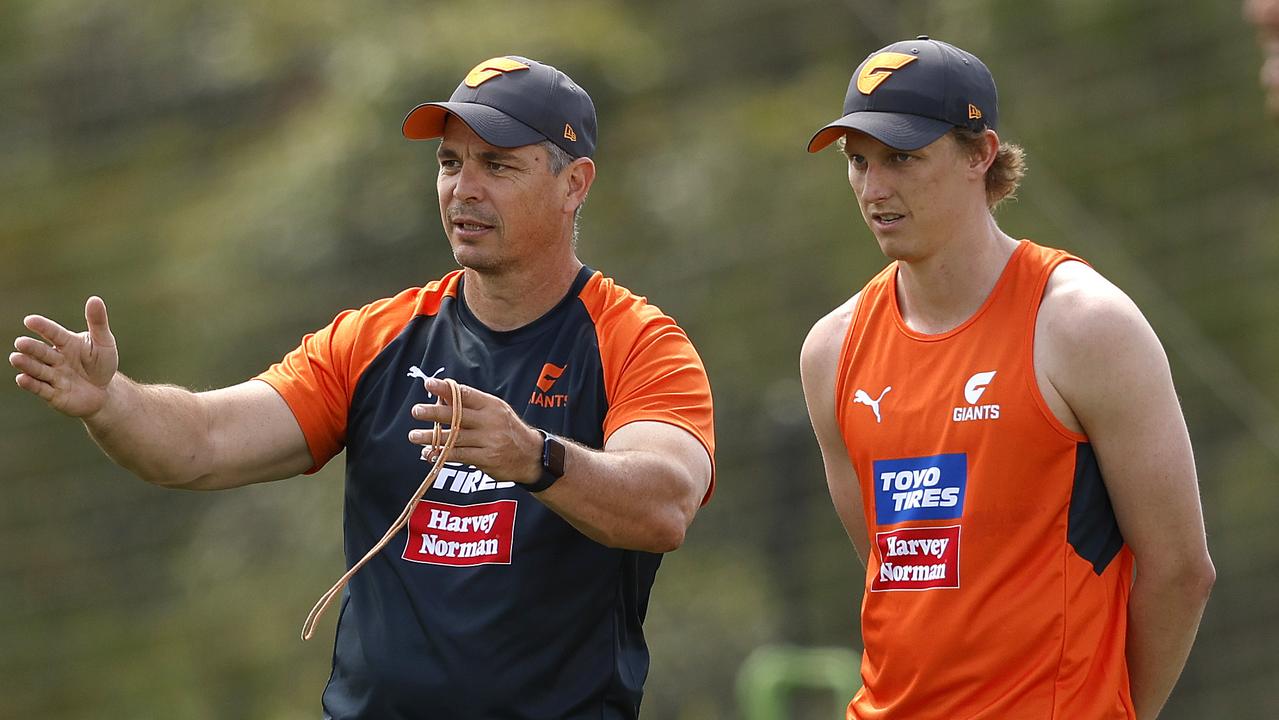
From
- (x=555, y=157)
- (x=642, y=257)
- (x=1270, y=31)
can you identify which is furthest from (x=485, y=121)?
(x=642, y=257)

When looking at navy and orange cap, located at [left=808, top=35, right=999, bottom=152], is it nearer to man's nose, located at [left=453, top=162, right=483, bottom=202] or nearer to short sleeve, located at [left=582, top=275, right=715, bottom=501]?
short sleeve, located at [left=582, top=275, right=715, bottom=501]

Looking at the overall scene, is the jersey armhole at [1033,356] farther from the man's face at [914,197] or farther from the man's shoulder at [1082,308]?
the man's face at [914,197]

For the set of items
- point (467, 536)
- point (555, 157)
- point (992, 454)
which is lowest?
point (467, 536)

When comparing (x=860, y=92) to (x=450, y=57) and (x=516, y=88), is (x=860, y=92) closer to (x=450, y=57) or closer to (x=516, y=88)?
(x=516, y=88)

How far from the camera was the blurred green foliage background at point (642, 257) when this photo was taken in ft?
26.6

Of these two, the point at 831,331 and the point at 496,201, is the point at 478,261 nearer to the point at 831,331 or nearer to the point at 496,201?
the point at 496,201

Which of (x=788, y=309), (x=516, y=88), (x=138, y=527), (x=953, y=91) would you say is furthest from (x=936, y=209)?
(x=138, y=527)

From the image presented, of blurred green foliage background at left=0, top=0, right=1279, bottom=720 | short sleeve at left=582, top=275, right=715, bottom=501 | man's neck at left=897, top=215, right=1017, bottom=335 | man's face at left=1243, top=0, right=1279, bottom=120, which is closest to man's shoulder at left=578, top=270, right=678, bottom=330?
short sleeve at left=582, top=275, right=715, bottom=501

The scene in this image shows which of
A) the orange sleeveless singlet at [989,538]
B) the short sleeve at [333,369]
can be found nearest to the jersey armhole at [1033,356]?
the orange sleeveless singlet at [989,538]

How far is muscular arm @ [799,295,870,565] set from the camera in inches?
128

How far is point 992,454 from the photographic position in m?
2.93

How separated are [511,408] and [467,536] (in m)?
0.33

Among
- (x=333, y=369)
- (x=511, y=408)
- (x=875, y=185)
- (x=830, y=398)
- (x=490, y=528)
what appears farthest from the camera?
(x=333, y=369)

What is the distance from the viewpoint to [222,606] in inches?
344
